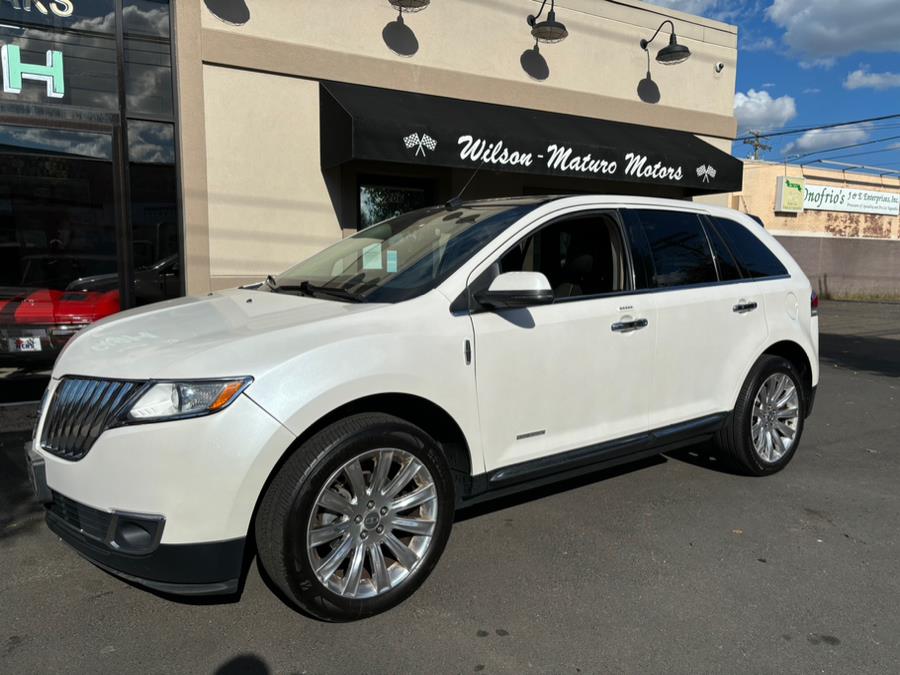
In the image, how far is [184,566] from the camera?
2.51m

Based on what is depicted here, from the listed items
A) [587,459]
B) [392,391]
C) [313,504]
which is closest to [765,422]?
[587,459]

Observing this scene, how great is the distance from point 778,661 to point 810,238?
74.0ft

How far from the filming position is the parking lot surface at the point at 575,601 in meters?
2.65

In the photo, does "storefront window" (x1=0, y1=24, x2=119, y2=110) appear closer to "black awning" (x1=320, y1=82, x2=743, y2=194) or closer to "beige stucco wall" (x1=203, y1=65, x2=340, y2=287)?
"beige stucco wall" (x1=203, y1=65, x2=340, y2=287)

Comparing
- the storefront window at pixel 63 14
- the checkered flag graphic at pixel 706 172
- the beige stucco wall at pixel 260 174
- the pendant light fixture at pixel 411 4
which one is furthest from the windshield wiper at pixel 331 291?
the checkered flag graphic at pixel 706 172

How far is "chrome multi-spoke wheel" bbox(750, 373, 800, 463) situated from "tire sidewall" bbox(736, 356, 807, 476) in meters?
0.03

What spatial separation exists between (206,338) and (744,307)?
3.34 metres

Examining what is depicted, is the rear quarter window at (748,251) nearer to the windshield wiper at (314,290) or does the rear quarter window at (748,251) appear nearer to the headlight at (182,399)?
the windshield wiper at (314,290)

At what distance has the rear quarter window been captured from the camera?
15.1 feet

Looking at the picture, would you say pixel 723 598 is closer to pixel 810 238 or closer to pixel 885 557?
pixel 885 557

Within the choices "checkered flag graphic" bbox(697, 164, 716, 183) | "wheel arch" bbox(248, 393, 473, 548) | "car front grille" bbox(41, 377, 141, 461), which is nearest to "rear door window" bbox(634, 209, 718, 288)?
"wheel arch" bbox(248, 393, 473, 548)

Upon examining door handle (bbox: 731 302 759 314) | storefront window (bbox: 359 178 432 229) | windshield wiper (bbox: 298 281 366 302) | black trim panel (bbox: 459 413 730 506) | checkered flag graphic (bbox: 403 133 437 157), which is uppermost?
checkered flag graphic (bbox: 403 133 437 157)

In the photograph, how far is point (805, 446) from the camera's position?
18.3ft

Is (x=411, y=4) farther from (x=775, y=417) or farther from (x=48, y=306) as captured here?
(x=775, y=417)
